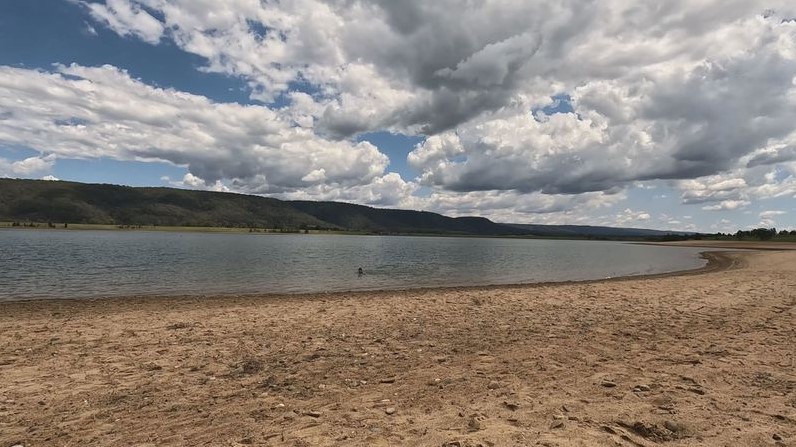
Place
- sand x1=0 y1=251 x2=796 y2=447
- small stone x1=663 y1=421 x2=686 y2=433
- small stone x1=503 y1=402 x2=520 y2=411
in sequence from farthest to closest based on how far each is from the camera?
small stone x1=503 y1=402 x2=520 y2=411 → sand x1=0 y1=251 x2=796 y2=447 → small stone x1=663 y1=421 x2=686 y2=433

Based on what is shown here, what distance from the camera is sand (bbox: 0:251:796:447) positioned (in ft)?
20.4

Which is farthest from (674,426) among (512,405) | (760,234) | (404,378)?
(760,234)

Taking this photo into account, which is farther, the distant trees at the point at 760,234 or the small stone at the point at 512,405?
the distant trees at the point at 760,234

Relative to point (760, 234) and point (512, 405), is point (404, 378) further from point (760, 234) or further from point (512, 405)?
point (760, 234)

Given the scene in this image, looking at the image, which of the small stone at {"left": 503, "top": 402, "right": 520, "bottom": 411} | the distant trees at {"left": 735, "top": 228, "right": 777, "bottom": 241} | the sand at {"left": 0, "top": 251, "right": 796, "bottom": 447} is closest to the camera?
the sand at {"left": 0, "top": 251, "right": 796, "bottom": 447}

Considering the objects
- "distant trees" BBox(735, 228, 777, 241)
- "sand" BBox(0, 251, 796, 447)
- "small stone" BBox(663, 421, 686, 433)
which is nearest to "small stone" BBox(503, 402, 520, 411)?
"sand" BBox(0, 251, 796, 447)

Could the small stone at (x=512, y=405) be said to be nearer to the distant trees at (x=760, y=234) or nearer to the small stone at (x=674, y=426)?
the small stone at (x=674, y=426)

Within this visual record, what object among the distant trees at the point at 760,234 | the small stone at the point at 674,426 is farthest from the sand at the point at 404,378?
the distant trees at the point at 760,234

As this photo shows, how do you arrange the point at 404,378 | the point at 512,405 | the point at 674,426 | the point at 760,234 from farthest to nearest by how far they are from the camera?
the point at 760,234 → the point at 404,378 → the point at 512,405 → the point at 674,426

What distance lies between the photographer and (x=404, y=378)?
29.0 feet

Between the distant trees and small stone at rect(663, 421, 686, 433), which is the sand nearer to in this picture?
small stone at rect(663, 421, 686, 433)

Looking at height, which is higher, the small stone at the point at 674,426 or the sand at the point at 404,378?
the small stone at the point at 674,426

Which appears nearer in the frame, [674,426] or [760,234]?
[674,426]

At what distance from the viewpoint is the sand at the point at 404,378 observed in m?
6.23
